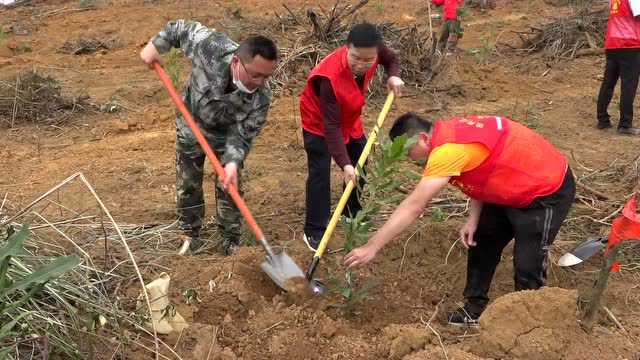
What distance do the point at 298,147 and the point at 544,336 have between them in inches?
149

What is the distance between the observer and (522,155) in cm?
278

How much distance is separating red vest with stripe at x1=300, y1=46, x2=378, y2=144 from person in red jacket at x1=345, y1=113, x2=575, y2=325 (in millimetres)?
760

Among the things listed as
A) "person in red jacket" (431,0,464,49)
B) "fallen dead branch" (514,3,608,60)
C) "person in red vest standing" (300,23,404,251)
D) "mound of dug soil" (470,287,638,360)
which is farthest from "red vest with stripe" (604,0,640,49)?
"mound of dug soil" (470,287,638,360)

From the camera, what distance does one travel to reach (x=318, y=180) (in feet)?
12.9

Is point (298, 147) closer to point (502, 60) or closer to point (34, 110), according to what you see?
point (34, 110)

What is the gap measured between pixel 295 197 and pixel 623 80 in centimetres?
359

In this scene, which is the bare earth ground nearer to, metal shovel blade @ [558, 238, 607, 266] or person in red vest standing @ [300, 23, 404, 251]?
metal shovel blade @ [558, 238, 607, 266]

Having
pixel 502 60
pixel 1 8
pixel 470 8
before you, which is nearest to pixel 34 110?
pixel 502 60

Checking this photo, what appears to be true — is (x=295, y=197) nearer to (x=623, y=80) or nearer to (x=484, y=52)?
(x=623, y=80)

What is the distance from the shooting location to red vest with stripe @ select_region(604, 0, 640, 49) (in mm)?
5781

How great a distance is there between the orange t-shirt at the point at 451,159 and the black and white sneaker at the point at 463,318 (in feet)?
3.08

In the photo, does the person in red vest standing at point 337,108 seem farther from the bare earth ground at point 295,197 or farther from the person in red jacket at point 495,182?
the person in red jacket at point 495,182

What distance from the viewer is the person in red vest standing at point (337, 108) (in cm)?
341

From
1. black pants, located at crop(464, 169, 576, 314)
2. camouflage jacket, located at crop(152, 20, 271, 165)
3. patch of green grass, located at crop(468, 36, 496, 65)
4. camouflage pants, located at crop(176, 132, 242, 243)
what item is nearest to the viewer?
black pants, located at crop(464, 169, 576, 314)
